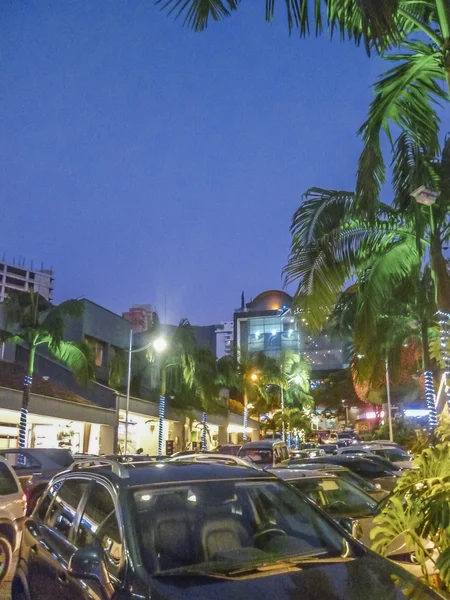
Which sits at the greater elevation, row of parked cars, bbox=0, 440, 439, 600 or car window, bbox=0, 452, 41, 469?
car window, bbox=0, 452, 41, 469

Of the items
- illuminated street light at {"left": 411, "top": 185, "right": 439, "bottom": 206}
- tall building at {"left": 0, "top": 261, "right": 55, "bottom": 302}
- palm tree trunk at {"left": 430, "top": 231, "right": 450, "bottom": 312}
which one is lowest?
palm tree trunk at {"left": 430, "top": 231, "right": 450, "bottom": 312}

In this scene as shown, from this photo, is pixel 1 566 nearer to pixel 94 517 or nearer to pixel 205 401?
pixel 94 517

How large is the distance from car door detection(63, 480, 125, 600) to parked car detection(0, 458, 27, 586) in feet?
14.9

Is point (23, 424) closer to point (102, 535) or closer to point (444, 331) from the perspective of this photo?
point (444, 331)

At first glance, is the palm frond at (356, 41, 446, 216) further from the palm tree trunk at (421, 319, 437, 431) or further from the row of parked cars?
the palm tree trunk at (421, 319, 437, 431)

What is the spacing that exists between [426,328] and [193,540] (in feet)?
60.1

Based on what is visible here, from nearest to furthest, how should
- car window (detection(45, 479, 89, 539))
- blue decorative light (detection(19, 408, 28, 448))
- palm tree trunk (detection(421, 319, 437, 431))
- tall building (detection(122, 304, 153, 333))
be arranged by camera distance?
car window (detection(45, 479, 89, 539)), palm tree trunk (detection(421, 319, 437, 431)), blue decorative light (detection(19, 408, 28, 448)), tall building (detection(122, 304, 153, 333))

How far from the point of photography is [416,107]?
7949mm

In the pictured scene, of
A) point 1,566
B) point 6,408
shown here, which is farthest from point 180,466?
point 6,408

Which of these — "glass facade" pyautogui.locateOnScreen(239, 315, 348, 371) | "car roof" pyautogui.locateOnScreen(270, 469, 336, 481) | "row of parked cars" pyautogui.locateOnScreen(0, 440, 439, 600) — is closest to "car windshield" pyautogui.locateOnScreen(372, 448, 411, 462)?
"car roof" pyautogui.locateOnScreen(270, 469, 336, 481)

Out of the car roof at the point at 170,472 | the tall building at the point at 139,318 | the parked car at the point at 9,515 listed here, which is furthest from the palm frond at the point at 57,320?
the tall building at the point at 139,318

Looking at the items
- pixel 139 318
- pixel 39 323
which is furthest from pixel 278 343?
pixel 39 323

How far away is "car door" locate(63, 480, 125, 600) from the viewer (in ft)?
12.0

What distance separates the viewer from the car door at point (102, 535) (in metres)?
3.66
